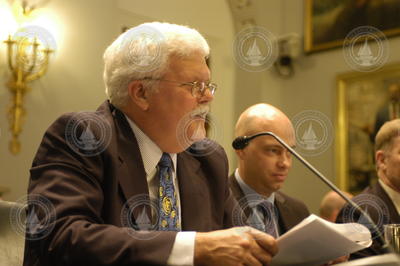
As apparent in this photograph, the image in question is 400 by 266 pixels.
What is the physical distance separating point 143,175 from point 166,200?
0.11 m

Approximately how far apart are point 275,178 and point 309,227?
55.1 inches

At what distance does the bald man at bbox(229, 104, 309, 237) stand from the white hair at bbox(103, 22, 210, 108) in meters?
0.96

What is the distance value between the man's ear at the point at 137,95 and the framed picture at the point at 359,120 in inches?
124

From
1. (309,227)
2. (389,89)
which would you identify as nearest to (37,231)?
(309,227)

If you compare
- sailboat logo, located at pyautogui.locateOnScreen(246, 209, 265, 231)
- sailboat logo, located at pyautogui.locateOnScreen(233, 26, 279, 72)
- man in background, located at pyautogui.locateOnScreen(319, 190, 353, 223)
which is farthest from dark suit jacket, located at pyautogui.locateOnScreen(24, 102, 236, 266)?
sailboat logo, located at pyautogui.locateOnScreen(233, 26, 279, 72)

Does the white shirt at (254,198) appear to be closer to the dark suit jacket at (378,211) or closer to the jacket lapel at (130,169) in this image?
the dark suit jacket at (378,211)

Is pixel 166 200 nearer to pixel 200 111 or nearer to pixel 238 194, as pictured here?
pixel 200 111

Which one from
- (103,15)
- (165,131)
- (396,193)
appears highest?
(103,15)

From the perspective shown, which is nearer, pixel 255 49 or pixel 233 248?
pixel 233 248

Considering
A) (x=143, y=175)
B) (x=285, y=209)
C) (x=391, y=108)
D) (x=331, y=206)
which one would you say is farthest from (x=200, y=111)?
(x=391, y=108)

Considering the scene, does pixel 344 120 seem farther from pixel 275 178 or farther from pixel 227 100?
pixel 275 178

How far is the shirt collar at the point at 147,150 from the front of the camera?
158cm

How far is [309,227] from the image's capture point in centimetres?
118

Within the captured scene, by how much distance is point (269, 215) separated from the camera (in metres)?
2.44
